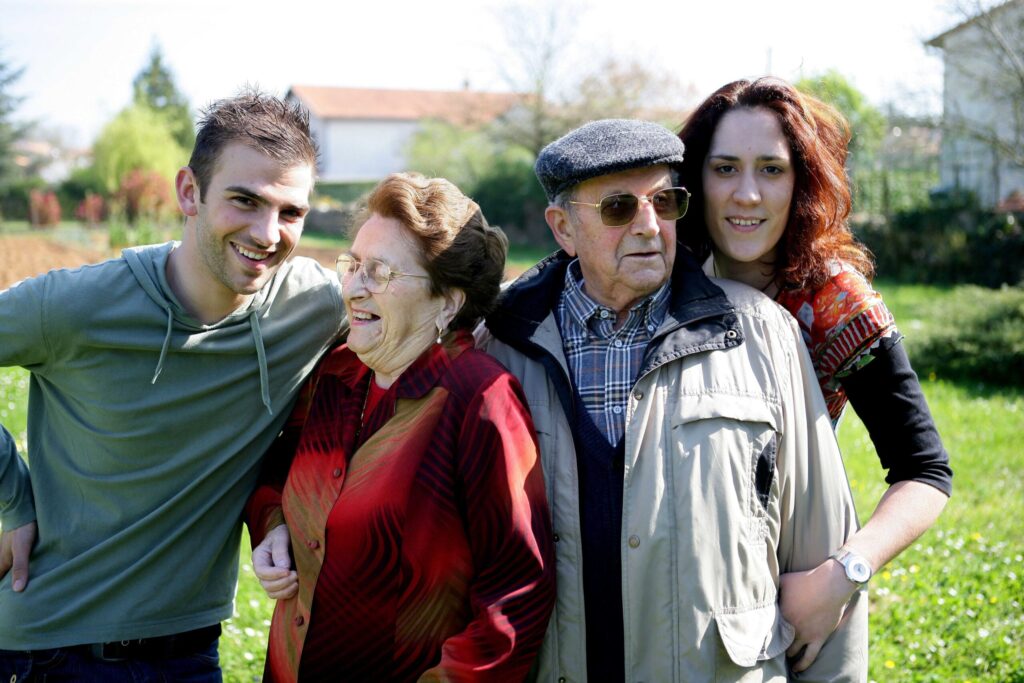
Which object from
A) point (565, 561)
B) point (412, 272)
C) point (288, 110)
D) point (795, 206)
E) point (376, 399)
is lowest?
point (565, 561)

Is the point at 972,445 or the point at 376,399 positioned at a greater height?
the point at 376,399

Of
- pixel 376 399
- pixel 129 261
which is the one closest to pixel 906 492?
pixel 376 399

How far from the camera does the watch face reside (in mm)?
2510

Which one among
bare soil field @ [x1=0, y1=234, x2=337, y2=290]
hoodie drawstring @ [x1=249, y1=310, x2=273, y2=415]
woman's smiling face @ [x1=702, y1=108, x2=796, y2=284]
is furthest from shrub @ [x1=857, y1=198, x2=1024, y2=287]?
hoodie drawstring @ [x1=249, y1=310, x2=273, y2=415]

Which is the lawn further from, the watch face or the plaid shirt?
the plaid shirt

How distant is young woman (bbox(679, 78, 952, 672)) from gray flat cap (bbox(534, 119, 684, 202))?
353 millimetres

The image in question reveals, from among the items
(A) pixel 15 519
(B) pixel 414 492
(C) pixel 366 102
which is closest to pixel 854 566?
(B) pixel 414 492

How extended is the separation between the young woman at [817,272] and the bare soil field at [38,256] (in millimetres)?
13693

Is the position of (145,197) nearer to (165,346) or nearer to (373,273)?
(165,346)

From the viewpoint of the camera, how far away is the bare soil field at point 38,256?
16.4 m

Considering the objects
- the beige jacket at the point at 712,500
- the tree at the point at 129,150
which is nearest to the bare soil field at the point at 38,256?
the tree at the point at 129,150

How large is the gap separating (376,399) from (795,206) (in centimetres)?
153

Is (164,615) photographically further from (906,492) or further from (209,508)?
(906,492)

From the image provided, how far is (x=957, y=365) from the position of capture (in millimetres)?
11594
